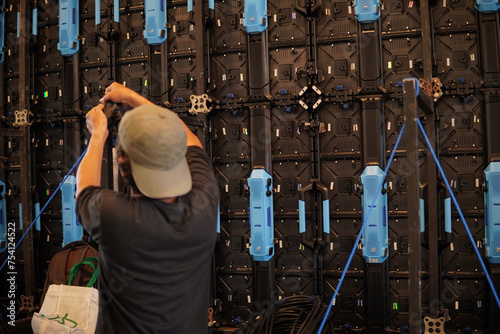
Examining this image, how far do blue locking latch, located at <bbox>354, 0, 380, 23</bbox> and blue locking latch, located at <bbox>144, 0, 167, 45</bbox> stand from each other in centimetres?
339

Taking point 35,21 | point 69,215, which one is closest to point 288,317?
point 69,215

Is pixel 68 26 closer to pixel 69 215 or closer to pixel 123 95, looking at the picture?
pixel 69 215

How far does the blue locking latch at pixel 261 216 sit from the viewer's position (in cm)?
753

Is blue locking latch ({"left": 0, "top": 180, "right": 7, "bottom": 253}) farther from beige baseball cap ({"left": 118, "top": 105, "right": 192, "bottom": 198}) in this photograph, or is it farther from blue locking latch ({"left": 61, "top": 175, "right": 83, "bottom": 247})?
beige baseball cap ({"left": 118, "top": 105, "right": 192, "bottom": 198})

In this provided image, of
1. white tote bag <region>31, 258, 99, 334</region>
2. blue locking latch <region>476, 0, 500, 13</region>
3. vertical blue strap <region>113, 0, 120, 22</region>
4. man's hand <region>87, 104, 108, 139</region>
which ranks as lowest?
white tote bag <region>31, 258, 99, 334</region>

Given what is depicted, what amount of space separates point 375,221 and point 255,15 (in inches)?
156

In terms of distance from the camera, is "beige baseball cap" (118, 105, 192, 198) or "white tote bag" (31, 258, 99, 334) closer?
"beige baseball cap" (118, 105, 192, 198)

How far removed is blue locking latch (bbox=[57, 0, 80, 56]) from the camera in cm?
877

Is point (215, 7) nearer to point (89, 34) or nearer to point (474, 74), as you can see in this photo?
point (89, 34)

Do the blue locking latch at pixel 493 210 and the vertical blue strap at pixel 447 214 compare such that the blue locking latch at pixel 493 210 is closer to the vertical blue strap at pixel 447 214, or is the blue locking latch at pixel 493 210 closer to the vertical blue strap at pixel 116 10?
the vertical blue strap at pixel 447 214

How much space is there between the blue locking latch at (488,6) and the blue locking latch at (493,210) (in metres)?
2.37

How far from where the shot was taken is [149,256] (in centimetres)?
195

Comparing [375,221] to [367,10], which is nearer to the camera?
[375,221]

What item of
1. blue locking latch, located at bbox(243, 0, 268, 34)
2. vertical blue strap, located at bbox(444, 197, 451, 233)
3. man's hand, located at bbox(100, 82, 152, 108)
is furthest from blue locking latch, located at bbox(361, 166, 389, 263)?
man's hand, located at bbox(100, 82, 152, 108)
